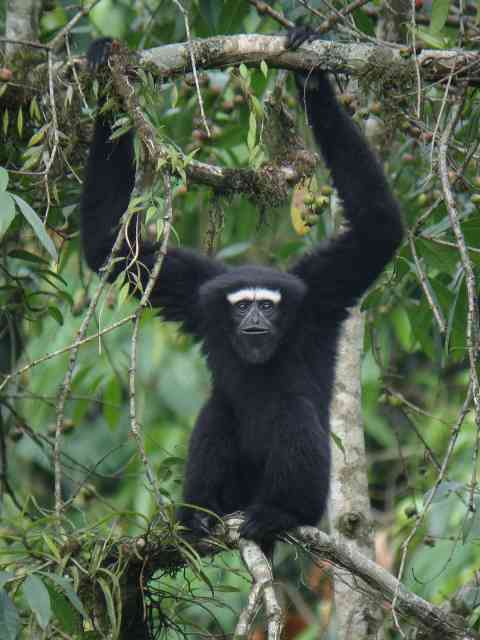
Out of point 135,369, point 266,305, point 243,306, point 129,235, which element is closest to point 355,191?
point 266,305

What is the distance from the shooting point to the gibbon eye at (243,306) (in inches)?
240

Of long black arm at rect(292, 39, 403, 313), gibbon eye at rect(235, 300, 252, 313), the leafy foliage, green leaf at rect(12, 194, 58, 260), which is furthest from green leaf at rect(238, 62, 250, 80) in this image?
gibbon eye at rect(235, 300, 252, 313)

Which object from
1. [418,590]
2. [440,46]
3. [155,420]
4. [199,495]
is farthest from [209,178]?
[155,420]

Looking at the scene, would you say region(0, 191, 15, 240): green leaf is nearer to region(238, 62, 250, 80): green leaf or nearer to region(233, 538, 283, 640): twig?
region(238, 62, 250, 80): green leaf

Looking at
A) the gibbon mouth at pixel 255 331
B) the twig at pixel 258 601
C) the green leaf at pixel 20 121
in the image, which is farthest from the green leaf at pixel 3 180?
the gibbon mouth at pixel 255 331

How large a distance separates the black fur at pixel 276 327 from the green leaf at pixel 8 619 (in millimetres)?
1825

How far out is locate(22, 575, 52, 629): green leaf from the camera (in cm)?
343

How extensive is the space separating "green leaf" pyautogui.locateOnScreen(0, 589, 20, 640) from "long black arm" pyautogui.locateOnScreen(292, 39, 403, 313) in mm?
2929

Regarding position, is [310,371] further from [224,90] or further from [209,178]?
[224,90]

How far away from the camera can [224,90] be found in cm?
680

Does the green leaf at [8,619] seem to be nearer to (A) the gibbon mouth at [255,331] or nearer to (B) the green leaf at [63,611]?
(B) the green leaf at [63,611]

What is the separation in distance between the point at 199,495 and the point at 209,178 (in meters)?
1.83

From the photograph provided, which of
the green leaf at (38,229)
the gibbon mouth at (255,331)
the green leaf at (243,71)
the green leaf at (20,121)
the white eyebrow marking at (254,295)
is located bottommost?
the gibbon mouth at (255,331)

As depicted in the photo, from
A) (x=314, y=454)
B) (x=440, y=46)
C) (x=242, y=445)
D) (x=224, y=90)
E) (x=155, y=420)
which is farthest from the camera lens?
(x=155, y=420)
